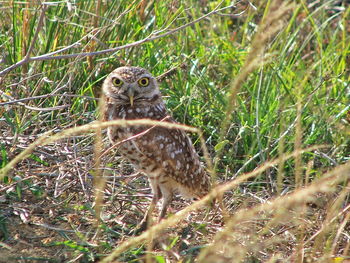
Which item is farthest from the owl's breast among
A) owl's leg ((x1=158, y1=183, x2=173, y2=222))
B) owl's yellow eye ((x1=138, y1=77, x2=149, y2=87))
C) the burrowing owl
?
owl's leg ((x1=158, y1=183, x2=173, y2=222))

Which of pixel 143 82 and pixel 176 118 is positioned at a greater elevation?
pixel 143 82

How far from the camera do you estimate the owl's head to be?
143 inches

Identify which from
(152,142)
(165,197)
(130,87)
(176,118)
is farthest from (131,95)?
(176,118)

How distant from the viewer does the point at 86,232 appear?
3363 mm

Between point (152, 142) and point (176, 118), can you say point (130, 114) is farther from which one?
point (176, 118)

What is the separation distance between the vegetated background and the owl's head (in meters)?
0.21

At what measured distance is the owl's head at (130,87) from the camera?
363 centimetres

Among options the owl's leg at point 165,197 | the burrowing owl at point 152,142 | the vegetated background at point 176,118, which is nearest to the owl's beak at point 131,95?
the burrowing owl at point 152,142

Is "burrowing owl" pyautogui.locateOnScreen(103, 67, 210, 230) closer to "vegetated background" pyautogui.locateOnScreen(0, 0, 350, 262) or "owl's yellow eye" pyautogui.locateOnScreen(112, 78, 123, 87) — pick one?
"owl's yellow eye" pyautogui.locateOnScreen(112, 78, 123, 87)

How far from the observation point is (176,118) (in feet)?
14.7

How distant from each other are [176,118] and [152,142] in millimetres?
927

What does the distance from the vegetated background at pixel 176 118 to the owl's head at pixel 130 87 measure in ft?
0.69

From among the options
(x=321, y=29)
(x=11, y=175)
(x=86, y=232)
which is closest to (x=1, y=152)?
(x=11, y=175)

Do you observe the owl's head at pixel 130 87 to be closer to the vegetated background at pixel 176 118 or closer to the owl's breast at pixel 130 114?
the owl's breast at pixel 130 114
